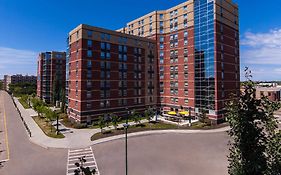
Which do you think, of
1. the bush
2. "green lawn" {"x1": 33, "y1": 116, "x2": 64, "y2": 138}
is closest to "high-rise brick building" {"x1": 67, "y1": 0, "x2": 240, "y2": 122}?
the bush

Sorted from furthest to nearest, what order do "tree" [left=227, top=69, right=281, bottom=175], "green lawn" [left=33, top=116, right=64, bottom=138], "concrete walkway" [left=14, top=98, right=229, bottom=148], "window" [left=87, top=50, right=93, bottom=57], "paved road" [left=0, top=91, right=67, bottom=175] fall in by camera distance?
"window" [left=87, top=50, right=93, bottom=57]
"green lawn" [left=33, top=116, right=64, bottom=138]
"concrete walkway" [left=14, top=98, right=229, bottom=148]
"paved road" [left=0, top=91, right=67, bottom=175]
"tree" [left=227, top=69, right=281, bottom=175]

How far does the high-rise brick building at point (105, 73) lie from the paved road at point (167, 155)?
16758 millimetres

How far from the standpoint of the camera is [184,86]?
54.5 metres

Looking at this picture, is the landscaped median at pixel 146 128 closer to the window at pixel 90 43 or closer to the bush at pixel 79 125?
the bush at pixel 79 125

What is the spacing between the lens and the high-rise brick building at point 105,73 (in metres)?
45.1

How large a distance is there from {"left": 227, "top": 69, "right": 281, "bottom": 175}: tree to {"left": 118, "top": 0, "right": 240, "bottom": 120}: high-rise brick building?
37268 millimetres

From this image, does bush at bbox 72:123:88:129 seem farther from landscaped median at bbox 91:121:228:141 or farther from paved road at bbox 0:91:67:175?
paved road at bbox 0:91:67:175

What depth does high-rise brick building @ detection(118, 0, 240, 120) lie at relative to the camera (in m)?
48.0

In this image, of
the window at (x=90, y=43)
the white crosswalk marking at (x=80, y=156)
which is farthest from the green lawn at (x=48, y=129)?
the window at (x=90, y=43)

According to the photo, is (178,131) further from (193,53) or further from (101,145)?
(193,53)

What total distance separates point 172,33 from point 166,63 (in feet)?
31.3

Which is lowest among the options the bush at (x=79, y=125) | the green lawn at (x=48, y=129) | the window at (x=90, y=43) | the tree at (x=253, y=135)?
the green lawn at (x=48, y=129)

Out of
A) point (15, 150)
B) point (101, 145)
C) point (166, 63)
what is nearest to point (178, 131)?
point (101, 145)

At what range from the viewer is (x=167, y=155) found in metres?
26.8
